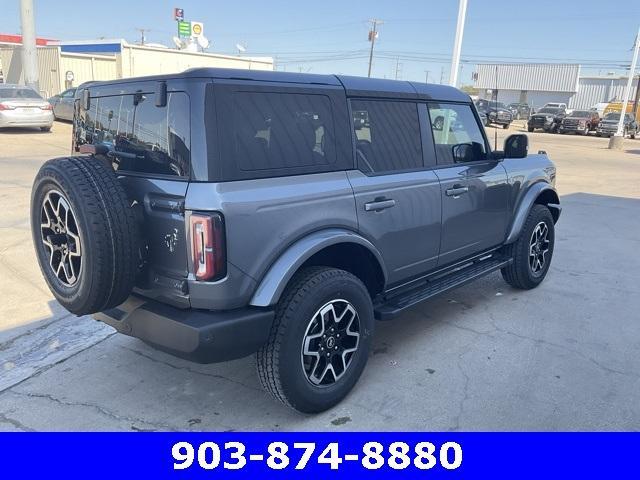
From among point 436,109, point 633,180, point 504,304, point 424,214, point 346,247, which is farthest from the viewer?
point 633,180

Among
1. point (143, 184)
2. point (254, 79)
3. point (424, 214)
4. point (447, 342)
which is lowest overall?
point (447, 342)

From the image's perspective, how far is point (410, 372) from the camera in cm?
360

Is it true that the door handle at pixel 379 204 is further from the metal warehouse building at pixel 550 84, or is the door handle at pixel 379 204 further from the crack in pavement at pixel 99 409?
the metal warehouse building at pixel 550 84

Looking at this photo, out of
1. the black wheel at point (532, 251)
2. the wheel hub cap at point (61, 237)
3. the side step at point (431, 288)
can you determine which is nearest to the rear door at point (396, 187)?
the side step at point (431, 288)

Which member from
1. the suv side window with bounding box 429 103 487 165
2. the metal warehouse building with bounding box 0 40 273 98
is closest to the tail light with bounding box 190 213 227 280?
the suv side window with bounding box 429 103 487 165

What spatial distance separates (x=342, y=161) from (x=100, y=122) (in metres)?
1.50

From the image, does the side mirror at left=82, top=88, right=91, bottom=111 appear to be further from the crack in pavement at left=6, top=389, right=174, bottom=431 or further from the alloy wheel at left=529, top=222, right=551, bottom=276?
the alloy wheel at left=529, top=222, right=551, bottom=276

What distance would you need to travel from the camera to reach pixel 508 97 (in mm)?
67250

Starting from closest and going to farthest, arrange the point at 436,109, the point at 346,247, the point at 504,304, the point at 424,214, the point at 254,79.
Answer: the point at 254,79 < the point at 346,247 < the point at 424,214 < the point at 436,109 < the point at 504,304

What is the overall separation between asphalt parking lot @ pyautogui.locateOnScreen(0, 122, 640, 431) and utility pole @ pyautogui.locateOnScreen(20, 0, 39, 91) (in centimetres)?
1694

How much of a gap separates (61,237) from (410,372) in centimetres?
231

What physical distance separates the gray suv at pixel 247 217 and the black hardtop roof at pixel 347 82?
0.01 metres

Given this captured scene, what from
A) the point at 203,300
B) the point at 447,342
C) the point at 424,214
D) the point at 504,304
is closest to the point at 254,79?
the point at 203,300

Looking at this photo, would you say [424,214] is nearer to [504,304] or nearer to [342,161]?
[342,161]
